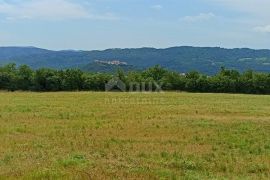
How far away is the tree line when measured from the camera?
8669 centimetres

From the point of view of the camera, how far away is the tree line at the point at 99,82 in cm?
8669

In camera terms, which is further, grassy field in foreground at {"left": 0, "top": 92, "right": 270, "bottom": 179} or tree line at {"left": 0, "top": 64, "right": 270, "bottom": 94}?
tree line at {"left": 0, "top": 64, "right": 270, "bottom": 94}

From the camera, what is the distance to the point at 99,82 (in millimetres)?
86625

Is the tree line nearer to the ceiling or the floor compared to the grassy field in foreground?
nearer to the ceiling

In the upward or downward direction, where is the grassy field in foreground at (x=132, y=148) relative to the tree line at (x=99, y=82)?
downward

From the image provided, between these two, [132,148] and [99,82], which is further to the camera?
[99,82]

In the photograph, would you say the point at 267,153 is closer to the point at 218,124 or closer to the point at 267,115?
the point at 218,124

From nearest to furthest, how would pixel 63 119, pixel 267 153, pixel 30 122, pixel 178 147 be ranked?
pixel 267 153 → pixel 178 147 → pixel 30 122 → pixel 63 119

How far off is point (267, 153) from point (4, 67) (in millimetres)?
82161

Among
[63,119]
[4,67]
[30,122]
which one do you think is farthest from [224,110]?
[4,67]

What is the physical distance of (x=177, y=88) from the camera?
8988 centimetres

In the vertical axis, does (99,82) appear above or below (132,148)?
above

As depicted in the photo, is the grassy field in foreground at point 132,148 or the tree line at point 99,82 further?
the tree line at point 99,82

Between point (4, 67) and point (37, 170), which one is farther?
point (4, 67)
